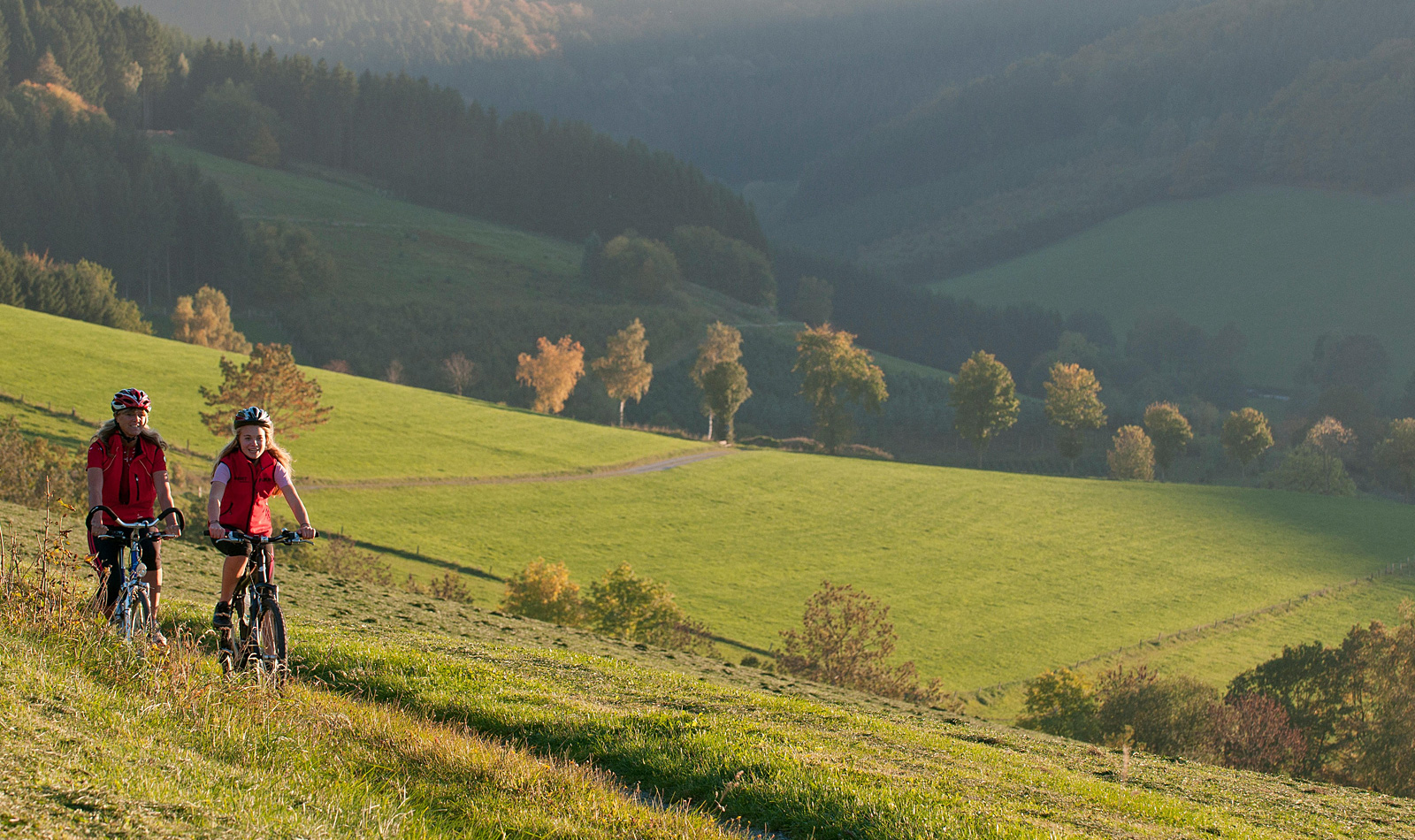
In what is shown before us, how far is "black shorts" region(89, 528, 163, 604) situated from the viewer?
11352mm

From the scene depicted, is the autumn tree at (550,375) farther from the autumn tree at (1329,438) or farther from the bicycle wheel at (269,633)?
the bicycle wheel at (269,633)

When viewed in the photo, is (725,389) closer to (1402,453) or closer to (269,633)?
(1402,453)

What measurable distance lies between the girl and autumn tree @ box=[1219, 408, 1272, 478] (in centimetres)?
13577

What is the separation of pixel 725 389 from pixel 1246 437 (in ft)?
228

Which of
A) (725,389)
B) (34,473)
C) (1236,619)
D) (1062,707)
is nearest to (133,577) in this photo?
(34,473)

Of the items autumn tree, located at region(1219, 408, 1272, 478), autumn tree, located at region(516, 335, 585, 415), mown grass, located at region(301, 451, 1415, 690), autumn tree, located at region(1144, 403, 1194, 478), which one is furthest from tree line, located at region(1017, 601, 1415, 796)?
autumn tree, located at region(1219, 408, 1272, 478)

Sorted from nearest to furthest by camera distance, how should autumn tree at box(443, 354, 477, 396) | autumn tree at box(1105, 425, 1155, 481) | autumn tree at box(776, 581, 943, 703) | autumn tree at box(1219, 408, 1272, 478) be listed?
1. autumn tree at box(776, 581, 943, 703)
2. autumn tree at box(1105, 425, 1155, 481)
3. autumn tree at box(1219, 408, 1272, 478)
4. autumn tree at box(443, 354, 477, 396)

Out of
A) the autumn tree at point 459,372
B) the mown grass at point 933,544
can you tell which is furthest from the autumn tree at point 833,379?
the autumn tree at point 459,372

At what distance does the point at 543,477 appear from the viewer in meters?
77.4

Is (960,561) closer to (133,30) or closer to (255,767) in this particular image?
(255,767)

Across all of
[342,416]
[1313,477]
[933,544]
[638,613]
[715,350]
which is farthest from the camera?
[715,350]

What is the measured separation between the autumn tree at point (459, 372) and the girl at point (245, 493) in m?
117

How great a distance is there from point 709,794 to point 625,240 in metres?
172

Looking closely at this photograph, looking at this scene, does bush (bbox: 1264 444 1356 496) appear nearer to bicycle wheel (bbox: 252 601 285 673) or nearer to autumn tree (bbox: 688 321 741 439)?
autumn tree (bbox: 688 321 741 439)
